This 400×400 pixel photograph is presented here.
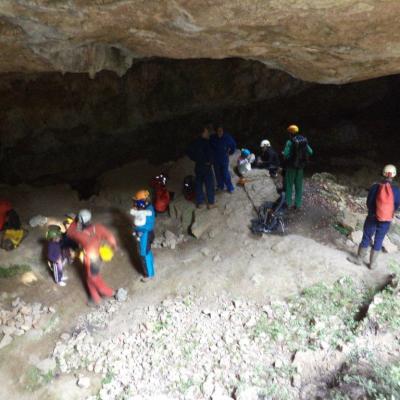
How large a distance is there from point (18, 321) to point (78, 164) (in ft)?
19.5

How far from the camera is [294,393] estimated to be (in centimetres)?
495

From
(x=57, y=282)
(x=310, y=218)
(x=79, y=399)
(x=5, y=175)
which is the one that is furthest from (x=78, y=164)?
(x=79, y=399)

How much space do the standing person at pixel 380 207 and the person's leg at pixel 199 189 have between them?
333 centimetres

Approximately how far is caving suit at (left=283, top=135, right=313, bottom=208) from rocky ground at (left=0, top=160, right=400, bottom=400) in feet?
1.36

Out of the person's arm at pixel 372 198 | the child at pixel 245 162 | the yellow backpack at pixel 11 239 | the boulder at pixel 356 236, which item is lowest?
the yellow backpack at pixel 11 239

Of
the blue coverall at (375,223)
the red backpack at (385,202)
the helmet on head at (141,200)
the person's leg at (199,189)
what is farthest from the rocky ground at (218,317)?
the helmet on head at (141,200)

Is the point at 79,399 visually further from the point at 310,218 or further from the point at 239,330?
the point at 310,218

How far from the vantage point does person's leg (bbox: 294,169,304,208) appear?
829 cm

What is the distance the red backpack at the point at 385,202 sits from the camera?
21.2ft

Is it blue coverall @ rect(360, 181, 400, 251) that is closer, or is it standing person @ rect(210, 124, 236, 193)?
blue coverall @ rect(360, 181, 400, 251)

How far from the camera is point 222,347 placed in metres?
5.76

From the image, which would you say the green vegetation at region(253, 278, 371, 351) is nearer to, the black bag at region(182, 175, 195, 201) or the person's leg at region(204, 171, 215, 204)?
the person's leg at region(204, 171, 215, 204)

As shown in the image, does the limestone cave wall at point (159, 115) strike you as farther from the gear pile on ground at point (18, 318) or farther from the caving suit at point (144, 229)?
the caving suit at point (144, 229)

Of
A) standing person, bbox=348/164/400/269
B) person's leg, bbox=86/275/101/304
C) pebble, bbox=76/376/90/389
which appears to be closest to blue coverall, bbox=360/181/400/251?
standing person, bbox=348/164/400/269
